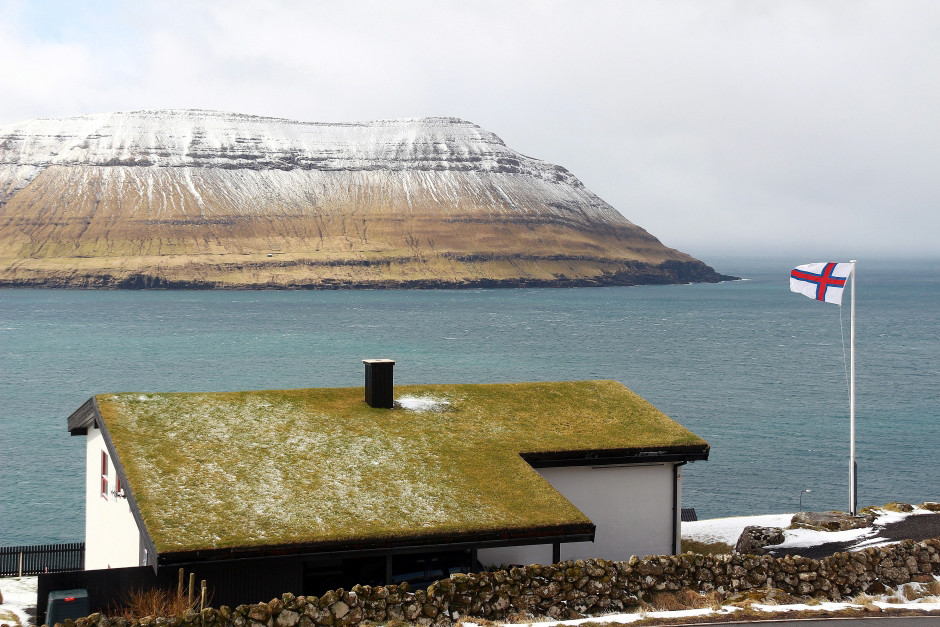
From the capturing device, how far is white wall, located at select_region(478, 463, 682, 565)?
844 inches

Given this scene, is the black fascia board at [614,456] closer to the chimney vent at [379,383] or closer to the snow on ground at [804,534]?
the chimney vent at [379,383]

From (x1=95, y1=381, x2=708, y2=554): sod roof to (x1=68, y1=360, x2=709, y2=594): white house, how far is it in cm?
4

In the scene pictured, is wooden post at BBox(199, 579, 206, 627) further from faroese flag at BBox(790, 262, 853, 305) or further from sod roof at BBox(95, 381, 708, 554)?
faroese flag at BBox(790, 262, 853, 305)

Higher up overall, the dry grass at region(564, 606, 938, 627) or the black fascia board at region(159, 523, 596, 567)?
the black fascia board at region(159, 523, 596, 567)

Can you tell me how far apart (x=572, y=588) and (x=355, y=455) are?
19.2ft

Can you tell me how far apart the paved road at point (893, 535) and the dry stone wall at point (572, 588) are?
4701mm

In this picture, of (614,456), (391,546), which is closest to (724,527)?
(614,456)

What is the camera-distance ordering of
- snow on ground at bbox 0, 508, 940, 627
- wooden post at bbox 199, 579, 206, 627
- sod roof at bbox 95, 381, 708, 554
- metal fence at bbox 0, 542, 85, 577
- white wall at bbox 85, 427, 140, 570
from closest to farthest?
wooden post at bbox 199, 579, 206, 627 < snow on ground at bbox 0, 508, 940, 627 < sod roof at bbox 95, 381, 708, 554 < white wall at bbox 85, 427, 140, 570 < metal fence at bbox 0, 542, 85, 577

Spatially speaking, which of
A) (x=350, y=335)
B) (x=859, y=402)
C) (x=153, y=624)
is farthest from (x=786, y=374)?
(x=153, y=624)

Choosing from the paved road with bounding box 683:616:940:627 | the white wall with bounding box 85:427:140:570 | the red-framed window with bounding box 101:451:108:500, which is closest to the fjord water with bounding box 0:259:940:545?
the white wall with bounding box 85:427:140:570

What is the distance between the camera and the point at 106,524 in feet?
75.5

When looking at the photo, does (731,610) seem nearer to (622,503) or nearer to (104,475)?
(622,503)

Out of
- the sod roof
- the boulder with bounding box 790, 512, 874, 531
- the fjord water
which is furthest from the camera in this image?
the fjord water

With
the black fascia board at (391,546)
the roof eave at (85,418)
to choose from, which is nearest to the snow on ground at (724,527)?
the black fascia board at (391,546)
